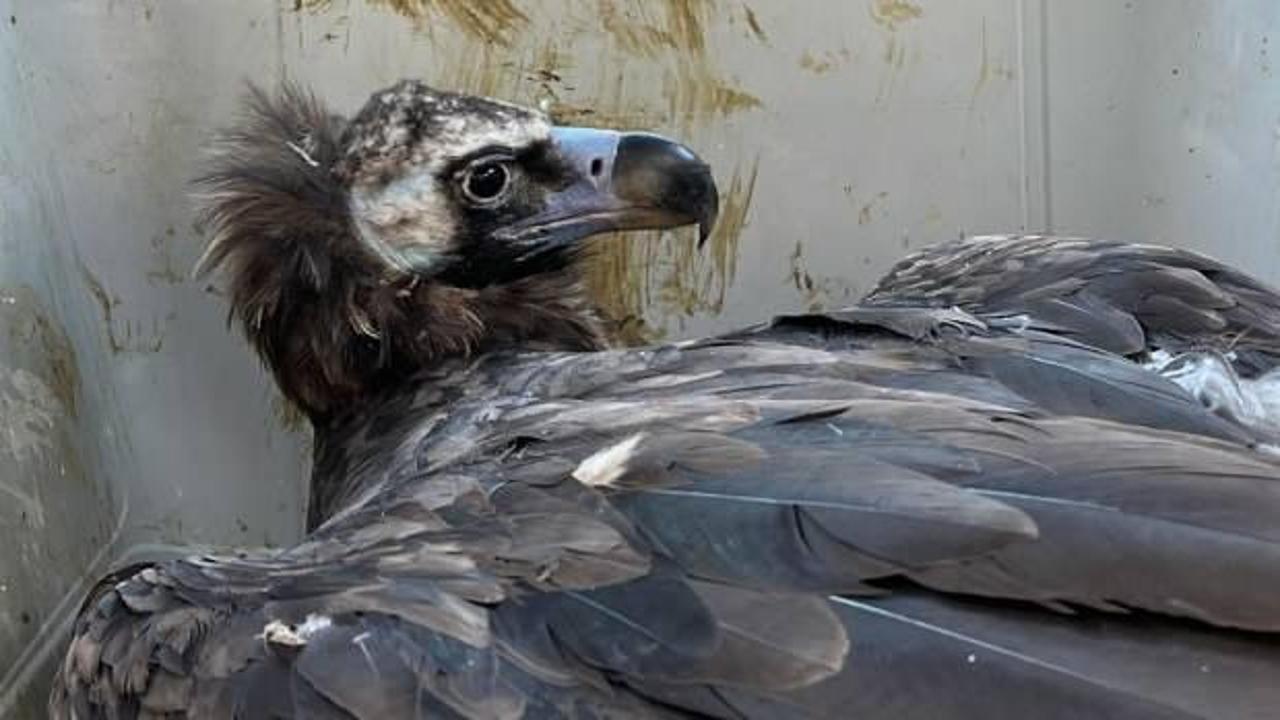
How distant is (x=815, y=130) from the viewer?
12.9ft

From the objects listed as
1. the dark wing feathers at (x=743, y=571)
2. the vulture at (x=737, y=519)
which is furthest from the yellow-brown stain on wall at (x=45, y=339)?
the dark wing feathers at (x=743, y=571)

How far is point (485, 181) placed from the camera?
3059mm

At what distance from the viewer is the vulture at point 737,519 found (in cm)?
168

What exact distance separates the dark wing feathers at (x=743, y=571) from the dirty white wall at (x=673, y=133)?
4.72 ft

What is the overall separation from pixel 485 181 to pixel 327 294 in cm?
30

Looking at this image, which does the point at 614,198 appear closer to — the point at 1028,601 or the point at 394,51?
the point at 394,51

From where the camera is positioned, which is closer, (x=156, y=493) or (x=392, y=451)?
(x=392, y=451)

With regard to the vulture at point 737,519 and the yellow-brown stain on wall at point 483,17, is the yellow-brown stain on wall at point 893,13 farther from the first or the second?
the vulture at point 737,519

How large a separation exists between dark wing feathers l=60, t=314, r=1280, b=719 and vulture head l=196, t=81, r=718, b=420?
0.71 metres

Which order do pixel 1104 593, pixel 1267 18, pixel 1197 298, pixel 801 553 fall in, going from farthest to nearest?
pixel 1267 18 → pixel 1197 298 → pixel 801 553 → pixel 1104 593

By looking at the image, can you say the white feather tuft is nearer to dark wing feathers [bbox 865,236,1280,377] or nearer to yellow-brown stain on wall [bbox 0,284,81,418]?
dark wing feathers [bbox 865,236,1280,377]

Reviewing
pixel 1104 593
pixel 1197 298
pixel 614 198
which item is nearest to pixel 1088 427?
pixel 1104 593

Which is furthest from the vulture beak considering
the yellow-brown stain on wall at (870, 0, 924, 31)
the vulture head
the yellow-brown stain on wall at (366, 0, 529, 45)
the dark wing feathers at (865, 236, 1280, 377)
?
the yellow-brown stain on wall at (870, 0, 924, 31)

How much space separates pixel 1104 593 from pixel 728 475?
425mm
